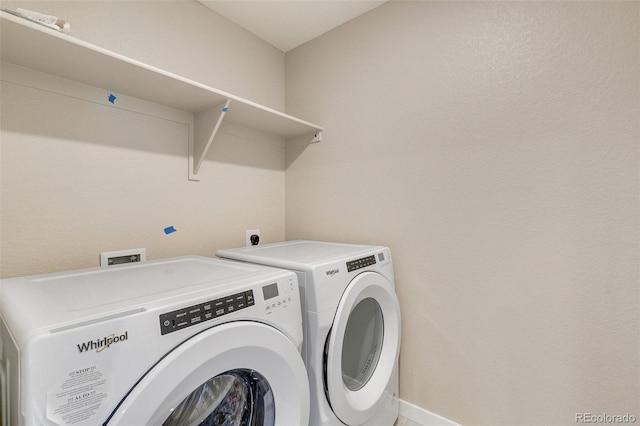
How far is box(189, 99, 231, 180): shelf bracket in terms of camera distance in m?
1.48

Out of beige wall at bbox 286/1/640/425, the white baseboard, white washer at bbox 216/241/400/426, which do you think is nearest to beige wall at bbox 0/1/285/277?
white washer at bbox 216/241/400/426

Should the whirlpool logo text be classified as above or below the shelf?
below

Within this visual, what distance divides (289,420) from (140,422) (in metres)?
0.48

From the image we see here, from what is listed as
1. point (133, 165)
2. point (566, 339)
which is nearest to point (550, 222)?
point (566, 339)

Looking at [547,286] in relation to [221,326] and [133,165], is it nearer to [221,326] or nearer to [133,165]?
[221,326]

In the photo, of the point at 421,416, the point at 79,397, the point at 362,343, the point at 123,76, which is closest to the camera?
the point at 79,397

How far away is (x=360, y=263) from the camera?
4.39 ft

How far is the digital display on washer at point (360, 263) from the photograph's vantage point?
1.27 m

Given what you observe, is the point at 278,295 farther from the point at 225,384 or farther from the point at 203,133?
the point at 203,133

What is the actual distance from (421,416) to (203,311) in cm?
146

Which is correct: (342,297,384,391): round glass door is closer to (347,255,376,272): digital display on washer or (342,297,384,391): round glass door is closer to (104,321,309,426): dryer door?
(347,255,376,272): digital display on washer

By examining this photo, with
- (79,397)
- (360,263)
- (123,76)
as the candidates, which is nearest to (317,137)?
(360,263)

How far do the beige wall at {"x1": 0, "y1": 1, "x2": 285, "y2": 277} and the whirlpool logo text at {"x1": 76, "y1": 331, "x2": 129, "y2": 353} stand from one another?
2.88 ft

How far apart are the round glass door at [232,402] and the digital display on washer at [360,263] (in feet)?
1.79
